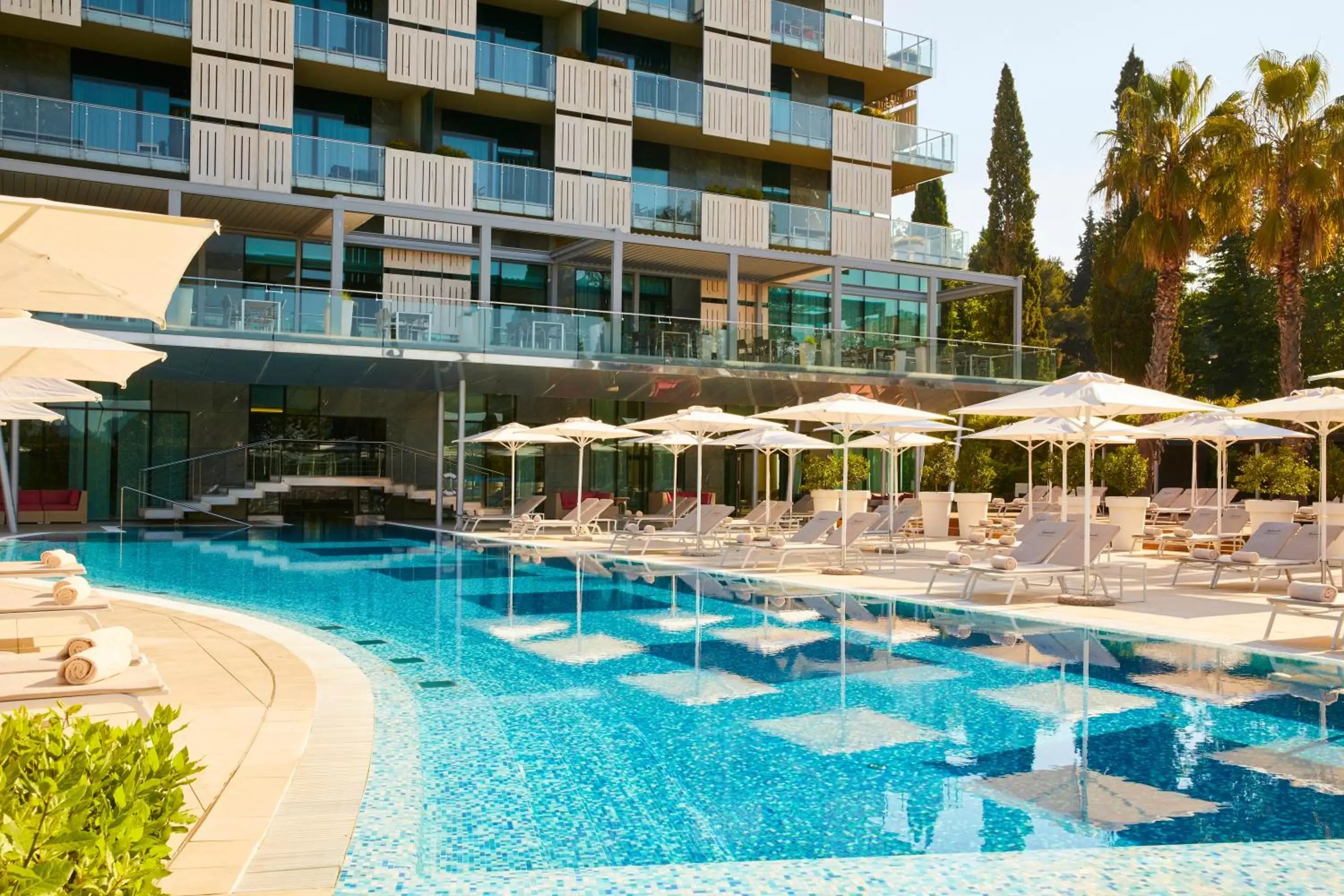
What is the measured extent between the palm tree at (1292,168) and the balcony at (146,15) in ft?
70.8

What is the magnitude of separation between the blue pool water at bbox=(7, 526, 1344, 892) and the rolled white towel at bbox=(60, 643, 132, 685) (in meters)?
1.40

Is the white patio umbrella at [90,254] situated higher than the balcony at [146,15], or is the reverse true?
the balcony at [146,15]

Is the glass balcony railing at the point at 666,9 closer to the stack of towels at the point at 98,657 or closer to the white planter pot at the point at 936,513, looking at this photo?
the white planter pot at the point at 936,513

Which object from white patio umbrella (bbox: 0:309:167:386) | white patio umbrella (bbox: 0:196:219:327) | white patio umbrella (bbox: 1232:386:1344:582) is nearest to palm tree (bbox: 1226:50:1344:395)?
white patio umbrella (bbox: 1232:386:1344:582)

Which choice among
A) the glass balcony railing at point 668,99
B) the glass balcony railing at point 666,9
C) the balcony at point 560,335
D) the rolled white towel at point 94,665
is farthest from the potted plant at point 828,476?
the rolled white towel at point 94,665

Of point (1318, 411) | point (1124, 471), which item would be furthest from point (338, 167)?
point (1318, 411)

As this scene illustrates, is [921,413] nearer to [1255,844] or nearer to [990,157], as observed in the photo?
[1255,844]

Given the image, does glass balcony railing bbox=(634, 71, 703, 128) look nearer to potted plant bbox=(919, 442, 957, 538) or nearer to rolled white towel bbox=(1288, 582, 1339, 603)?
potted plant bbox=(919, 442, 957, 538)

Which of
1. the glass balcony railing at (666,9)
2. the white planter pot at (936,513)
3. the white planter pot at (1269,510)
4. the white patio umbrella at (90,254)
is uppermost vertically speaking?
the glass balcony railing at (666,9)

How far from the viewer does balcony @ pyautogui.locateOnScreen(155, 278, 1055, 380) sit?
1942cm

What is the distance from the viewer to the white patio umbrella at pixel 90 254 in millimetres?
3797

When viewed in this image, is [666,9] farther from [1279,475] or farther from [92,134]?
[1279,475]

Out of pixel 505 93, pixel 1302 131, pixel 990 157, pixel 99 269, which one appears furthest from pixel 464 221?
pixel 990 157

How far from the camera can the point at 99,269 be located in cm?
425
